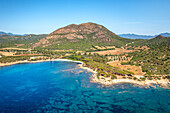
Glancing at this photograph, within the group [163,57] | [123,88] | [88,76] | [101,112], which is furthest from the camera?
[163,57]

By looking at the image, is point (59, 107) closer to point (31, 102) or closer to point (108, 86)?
point (31, 102)

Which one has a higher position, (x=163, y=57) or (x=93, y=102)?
(x=163, y=57)

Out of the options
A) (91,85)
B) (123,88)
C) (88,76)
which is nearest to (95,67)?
(88,76)

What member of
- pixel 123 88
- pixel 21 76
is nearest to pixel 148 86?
pixel 123 88

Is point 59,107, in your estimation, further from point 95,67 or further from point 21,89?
point 95,67

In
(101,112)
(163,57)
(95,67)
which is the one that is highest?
(163,57)

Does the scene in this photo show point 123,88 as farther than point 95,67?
No

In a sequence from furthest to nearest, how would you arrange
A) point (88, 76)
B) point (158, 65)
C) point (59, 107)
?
1. point (158, 65)
2. point (88, 76)
3. point (59, 107)
